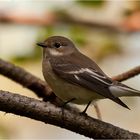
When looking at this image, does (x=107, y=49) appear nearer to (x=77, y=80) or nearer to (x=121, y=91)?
(x=77, y=80)

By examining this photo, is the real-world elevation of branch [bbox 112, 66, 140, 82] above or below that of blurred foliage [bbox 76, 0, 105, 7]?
below

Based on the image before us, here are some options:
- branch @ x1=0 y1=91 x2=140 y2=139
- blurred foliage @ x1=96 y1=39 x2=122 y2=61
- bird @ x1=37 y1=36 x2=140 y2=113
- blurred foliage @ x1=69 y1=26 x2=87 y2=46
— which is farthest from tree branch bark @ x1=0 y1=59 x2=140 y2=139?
blurred foliage @ x1=96 y1=39 x2=122 y2=61

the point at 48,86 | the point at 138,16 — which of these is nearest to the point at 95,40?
the point at 138,16

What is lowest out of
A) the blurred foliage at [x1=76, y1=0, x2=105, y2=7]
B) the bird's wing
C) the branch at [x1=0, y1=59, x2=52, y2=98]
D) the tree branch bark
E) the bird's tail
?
the branch at [x1=0, y1=59, x2=52, y2=98]

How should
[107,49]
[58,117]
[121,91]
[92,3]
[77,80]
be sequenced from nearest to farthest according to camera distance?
[58,117]
[121,91]
[77,80]
[92,3]
[107,49]

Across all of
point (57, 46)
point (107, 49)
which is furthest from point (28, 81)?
point (107, 49)

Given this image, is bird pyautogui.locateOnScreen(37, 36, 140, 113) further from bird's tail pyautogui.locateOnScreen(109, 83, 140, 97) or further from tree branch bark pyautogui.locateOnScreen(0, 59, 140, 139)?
tree branch bark pyautogui.locateOnScreen(0, 59, 140, 139)

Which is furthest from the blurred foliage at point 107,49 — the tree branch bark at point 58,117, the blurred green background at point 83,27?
the tree branch bark at point 58,117

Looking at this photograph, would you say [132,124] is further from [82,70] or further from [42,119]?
[42,119]
